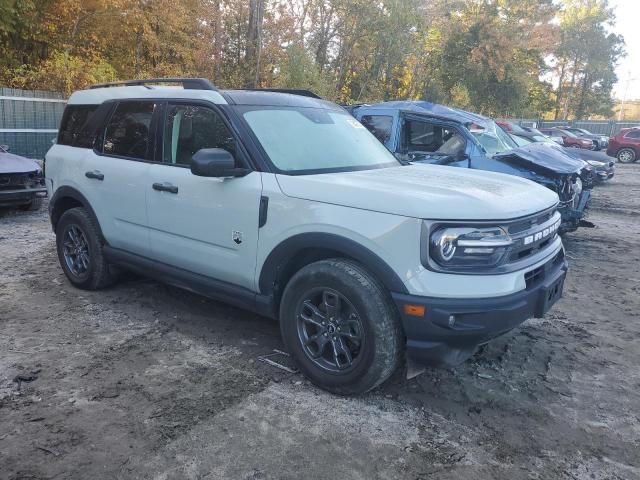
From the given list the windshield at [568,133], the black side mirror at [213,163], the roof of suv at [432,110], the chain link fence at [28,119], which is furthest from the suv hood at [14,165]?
the windshield at [568,133]

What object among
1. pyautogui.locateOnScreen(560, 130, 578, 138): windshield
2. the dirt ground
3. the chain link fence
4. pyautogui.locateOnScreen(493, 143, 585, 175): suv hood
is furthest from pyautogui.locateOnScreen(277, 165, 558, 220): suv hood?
pyautogui.locateOnScreen(560, 130, 578, 138): windshield

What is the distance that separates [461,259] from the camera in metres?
2.82

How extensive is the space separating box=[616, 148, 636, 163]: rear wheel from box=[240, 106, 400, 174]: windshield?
2397 cm

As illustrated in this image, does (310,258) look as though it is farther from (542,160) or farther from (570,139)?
(570,139)

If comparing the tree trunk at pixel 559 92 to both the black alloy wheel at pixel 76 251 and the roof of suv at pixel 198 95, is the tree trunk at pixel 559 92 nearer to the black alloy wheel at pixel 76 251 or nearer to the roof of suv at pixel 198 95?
the roof of suv at pixel 198 95

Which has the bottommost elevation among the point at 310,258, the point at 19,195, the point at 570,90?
the point at 19,195

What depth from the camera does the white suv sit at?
2.81m

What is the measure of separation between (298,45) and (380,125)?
10473 mm

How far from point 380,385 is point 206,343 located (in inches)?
53.7

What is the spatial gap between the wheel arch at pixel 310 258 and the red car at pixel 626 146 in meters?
25.0

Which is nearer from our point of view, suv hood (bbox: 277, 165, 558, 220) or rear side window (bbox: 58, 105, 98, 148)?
suv hood (bbox: 277, 165, 558, 220)

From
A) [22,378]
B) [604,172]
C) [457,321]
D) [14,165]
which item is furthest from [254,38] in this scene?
[457,321]

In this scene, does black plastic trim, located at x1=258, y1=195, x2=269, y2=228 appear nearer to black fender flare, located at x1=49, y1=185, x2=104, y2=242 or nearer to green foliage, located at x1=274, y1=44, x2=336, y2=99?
black fender flare, located at x1=49, y1=185, x2=104, y2=242

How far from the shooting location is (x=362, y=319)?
9.76 feet
